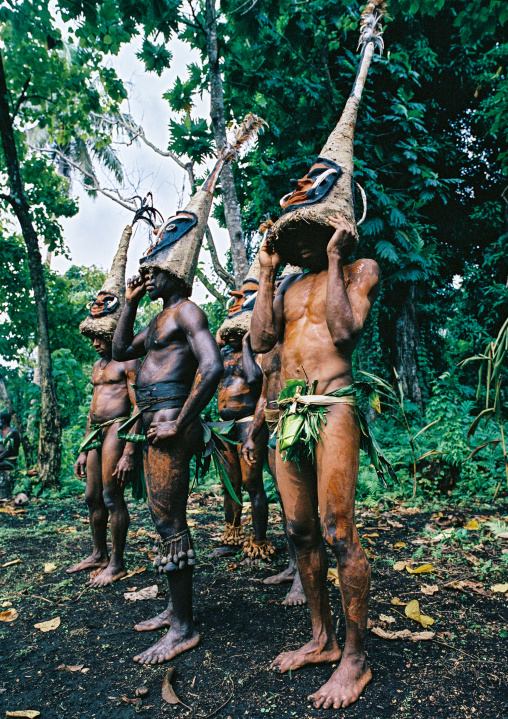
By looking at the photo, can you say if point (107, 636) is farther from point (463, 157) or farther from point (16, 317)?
point (463, 157)

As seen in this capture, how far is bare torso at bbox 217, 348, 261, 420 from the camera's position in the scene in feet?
15.5

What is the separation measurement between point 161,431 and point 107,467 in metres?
1.51

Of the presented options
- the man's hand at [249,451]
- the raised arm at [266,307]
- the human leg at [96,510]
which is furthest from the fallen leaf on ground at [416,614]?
the human leg at [96,510]

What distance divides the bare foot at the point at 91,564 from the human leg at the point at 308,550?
7.79ft

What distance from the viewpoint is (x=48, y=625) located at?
316 cm

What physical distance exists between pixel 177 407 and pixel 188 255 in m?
1.00

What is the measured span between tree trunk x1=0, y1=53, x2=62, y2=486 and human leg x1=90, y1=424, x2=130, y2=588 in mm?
4825

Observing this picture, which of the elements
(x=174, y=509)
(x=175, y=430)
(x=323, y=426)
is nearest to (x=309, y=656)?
(x=174, y=509)

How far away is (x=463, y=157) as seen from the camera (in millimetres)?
10523

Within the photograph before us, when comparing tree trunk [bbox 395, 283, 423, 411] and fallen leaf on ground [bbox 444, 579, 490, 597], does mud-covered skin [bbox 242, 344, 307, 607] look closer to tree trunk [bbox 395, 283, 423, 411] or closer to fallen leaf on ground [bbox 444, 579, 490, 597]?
fallen leaf on ground [bbox 444, 579, 490, 597]

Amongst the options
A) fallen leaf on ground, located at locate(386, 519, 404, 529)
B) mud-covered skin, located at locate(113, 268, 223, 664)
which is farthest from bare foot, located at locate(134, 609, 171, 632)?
fallen leaf on ground, located at locate(386, 519, 404, 529)

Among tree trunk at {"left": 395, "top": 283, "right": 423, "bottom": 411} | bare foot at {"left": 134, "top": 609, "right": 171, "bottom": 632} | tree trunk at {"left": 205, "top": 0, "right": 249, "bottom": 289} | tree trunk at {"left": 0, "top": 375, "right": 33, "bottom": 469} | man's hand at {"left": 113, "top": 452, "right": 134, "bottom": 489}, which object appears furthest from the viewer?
tree trunk at {"left": 395, "top": 283, "right": 423, "bottom": 411}

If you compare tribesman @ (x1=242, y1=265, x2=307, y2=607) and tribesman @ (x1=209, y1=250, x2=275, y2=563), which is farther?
tribesman @ (x1=209, y1=250, x2=275, y2=563)

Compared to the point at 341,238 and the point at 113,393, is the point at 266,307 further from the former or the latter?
the point at 113,393
